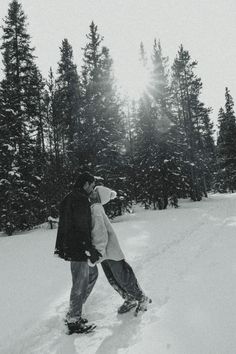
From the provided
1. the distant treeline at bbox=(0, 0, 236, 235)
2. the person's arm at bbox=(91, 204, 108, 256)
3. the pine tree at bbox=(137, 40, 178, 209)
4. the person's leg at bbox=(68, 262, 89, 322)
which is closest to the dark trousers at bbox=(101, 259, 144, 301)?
the person's arm at bbox=(91, 204, 108, 256)

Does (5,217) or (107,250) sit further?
(5,217)

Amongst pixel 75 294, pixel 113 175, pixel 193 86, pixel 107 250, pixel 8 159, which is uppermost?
pixel 193 86

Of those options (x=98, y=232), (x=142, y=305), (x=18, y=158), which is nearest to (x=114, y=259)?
(x=98, y=232)

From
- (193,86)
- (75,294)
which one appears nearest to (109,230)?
(75,294)

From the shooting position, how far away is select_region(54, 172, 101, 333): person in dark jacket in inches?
166

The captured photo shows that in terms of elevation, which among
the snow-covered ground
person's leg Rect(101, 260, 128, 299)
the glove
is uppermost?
the glove

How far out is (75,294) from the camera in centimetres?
429

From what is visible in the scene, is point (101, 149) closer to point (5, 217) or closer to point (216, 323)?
point (5, 217)

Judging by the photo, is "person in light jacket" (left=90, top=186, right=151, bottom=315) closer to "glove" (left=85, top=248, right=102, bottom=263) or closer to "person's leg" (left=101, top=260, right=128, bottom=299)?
"person's leg" (left=101, top=260, right=128, bottom=299)

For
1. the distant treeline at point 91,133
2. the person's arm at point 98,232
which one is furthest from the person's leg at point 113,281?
the distant treeline at point 91,133

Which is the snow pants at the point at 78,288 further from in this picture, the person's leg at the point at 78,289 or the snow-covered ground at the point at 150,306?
the snow-covered ground at the point at 150,306

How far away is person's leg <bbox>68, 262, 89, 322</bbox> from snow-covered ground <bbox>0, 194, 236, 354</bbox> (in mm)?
288

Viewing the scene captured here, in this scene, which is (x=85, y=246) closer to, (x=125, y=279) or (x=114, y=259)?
(x=114, y=259)

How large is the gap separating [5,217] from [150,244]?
10.5m
